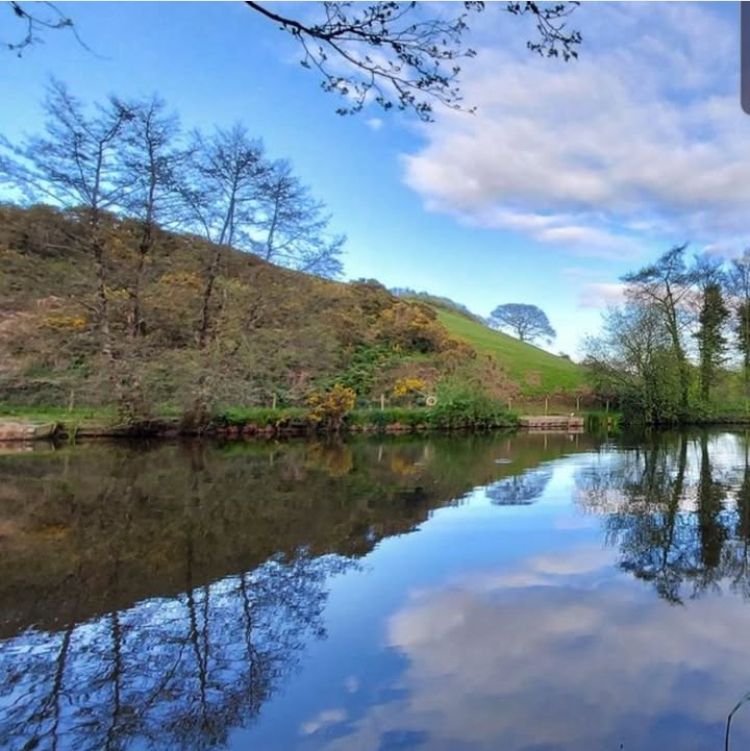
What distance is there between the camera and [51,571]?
4.82 meters

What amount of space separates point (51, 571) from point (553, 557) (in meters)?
4.33

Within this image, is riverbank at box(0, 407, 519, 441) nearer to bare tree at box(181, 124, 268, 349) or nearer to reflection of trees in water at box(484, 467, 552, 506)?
bare tree at box(181, 124, 268, 349)

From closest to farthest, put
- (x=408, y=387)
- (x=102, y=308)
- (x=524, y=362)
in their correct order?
(x=102, y=308) → (x=408, y=387) → (x=524, y=362)

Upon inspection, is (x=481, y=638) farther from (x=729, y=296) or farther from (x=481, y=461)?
(x=729, y=296)

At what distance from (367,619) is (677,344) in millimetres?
28368

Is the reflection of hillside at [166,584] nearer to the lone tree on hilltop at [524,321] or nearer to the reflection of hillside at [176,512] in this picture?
Result: the reflection of hillside at [176,512]

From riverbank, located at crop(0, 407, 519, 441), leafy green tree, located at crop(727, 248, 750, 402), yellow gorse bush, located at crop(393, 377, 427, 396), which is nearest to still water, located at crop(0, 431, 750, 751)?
riverbank, located at crop(0, 407, 519, 441)

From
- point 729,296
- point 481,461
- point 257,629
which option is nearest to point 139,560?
point 257,629

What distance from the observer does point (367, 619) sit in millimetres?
4008

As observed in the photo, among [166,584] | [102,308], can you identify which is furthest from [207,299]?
[166,584]

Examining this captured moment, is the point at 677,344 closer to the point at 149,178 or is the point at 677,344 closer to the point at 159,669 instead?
the point at 149,178

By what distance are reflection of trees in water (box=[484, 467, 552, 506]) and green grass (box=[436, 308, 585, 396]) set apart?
21.9m

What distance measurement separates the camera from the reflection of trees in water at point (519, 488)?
845 cm

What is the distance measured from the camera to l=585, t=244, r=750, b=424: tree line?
→ 27906mm
